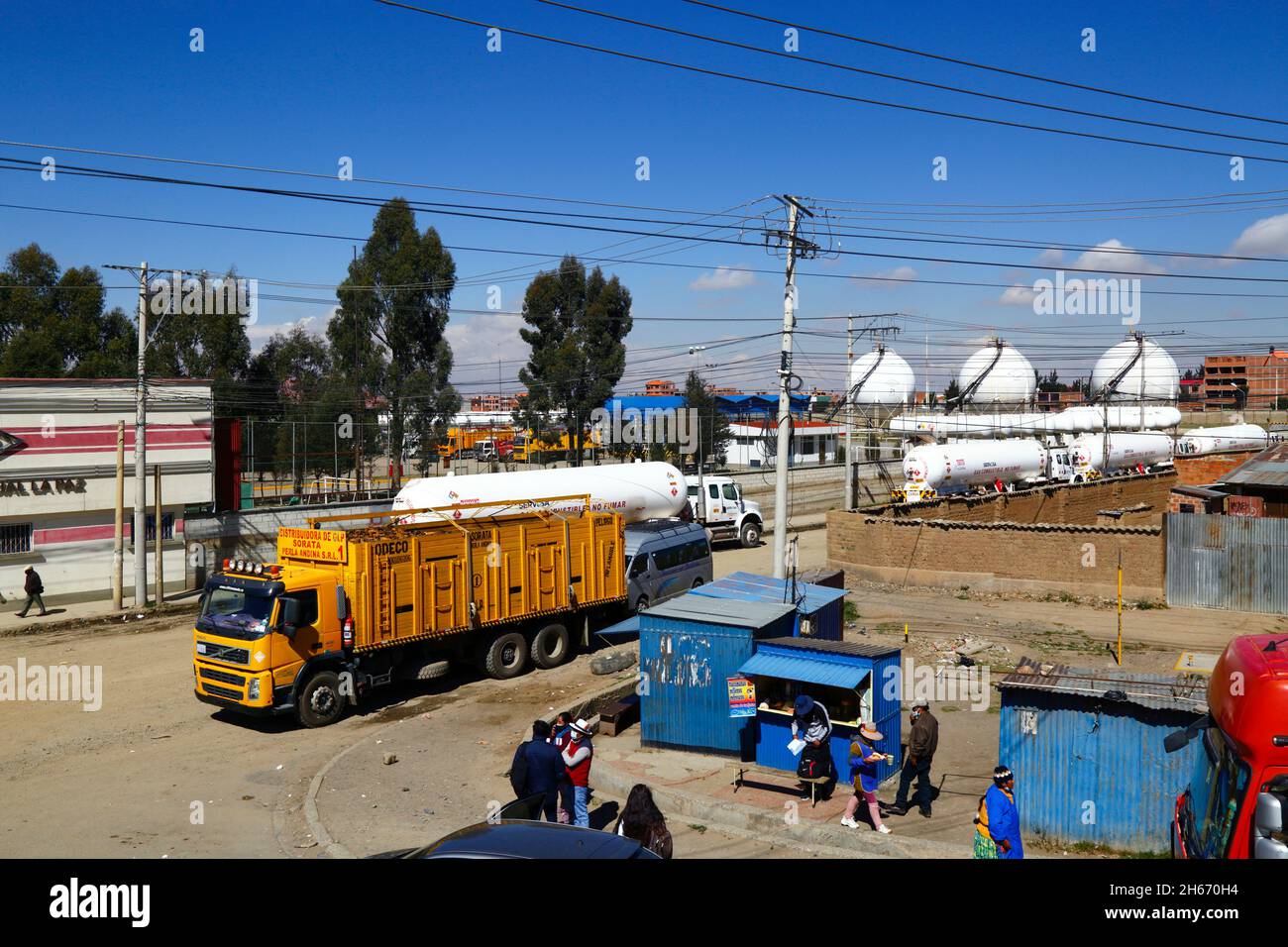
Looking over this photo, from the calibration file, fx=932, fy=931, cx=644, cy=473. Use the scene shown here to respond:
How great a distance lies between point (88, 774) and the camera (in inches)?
486

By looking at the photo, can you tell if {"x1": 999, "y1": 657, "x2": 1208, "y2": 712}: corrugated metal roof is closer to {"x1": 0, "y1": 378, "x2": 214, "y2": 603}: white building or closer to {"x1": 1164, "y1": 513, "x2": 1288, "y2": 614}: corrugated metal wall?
{"x1": 1164, "y1": 513, "x2": 1288, "y2": 614}: corrugated metal wall

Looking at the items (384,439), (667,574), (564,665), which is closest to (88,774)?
(564,665)

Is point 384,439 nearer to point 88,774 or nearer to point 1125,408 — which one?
point 88,774

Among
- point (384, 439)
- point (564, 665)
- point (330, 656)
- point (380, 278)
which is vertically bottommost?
point (564, 665)

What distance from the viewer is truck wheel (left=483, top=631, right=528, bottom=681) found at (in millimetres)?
16922

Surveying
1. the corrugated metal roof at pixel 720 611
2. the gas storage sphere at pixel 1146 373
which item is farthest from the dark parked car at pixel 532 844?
the gas storage sphere at pixel 1146 373

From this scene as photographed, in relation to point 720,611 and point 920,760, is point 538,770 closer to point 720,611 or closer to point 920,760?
point 720,611

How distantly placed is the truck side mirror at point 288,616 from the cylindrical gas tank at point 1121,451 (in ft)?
140

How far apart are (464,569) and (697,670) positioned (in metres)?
5.39

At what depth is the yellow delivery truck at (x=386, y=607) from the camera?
13766 millimetres

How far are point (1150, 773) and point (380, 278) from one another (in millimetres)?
44609

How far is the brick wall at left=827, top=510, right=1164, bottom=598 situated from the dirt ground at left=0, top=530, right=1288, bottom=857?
7.80ft

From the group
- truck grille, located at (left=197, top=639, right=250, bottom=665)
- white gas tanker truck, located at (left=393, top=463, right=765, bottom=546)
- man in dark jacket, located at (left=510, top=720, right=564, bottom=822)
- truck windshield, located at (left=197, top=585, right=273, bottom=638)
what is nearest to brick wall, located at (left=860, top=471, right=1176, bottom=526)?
white gas tanker truck, located at (left=393, top=463, right=765, bottom=546)

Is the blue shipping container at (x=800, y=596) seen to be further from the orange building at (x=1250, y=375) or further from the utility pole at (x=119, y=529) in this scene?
the orange building at (x=1250, y=375)
